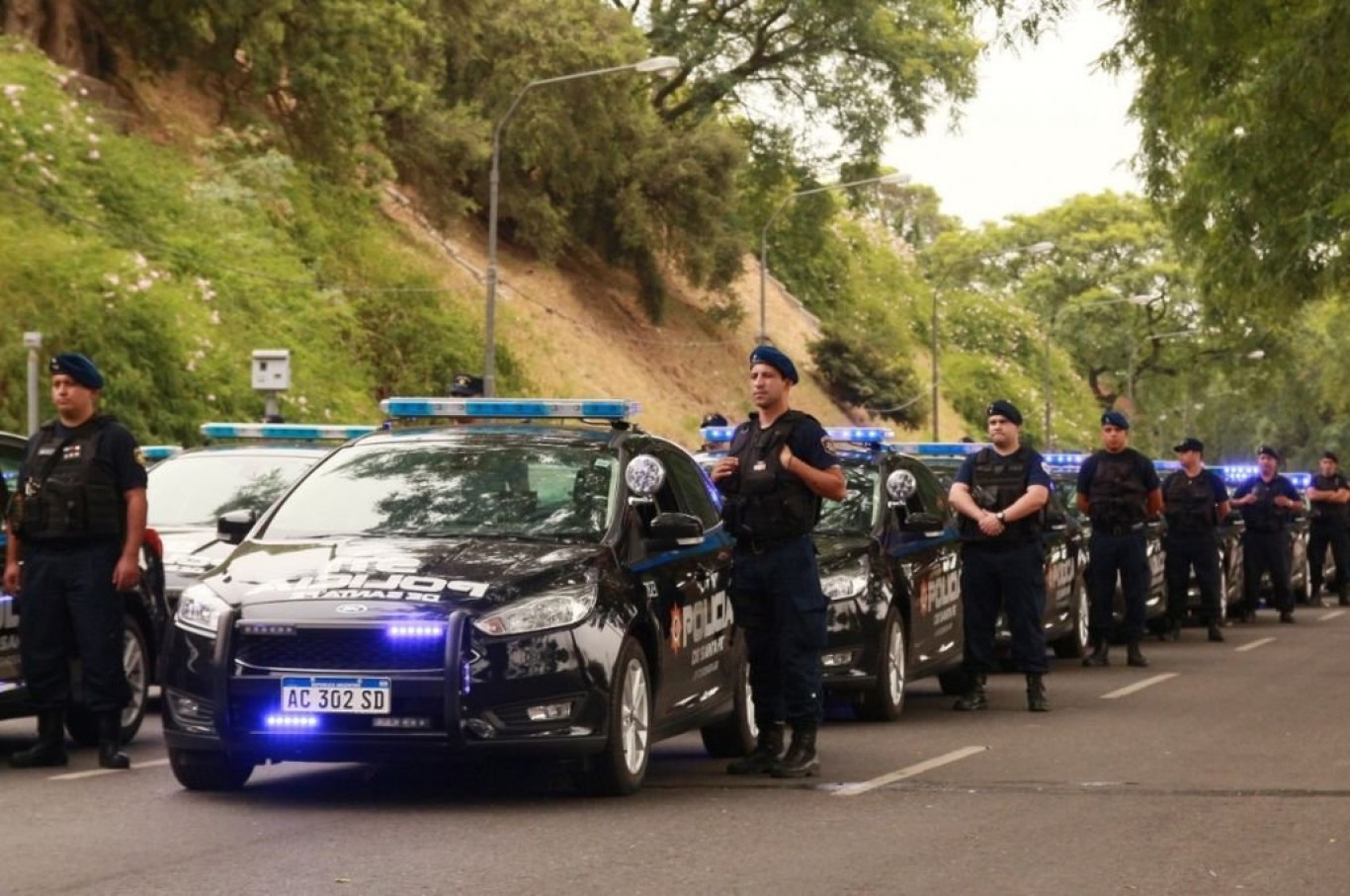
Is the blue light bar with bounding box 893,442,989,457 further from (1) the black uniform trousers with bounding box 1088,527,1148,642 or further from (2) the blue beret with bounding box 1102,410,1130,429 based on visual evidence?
(1) the black uniform trousers with bounding box 1088,527,1148,642

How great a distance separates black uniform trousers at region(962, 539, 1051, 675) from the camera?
52.4 ft

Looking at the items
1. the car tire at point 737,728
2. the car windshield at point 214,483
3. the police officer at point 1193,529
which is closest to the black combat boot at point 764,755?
the car tire at point 737,728

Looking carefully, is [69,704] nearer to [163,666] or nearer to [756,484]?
[163,666]

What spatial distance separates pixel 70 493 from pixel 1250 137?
1804 cm

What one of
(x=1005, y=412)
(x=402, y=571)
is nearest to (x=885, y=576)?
(x=1005, y=412)

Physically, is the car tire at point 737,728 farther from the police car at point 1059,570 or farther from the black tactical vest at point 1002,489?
the police car at point 1059,570

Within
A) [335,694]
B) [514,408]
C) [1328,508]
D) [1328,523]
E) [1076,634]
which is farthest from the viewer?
[1328,523]

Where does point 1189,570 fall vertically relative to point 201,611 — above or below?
below

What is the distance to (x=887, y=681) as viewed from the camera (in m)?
15.2

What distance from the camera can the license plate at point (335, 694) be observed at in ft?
33.3

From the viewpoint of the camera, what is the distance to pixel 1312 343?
91938 mm

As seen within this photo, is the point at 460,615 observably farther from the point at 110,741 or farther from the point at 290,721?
the point at 110,741

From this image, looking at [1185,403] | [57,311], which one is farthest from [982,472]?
[1185,403]

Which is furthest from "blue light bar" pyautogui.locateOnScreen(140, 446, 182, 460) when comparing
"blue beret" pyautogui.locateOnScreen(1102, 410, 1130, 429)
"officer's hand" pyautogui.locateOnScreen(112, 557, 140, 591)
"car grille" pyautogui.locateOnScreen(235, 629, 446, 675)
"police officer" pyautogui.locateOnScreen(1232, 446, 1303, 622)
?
"police officer" pyautogui.locateOnScreen(1232, 446, 1303, 622)
